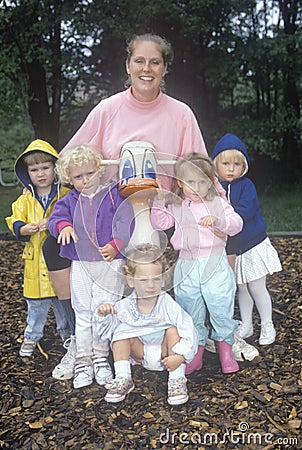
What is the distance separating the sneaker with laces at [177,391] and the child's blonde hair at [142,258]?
60 cm

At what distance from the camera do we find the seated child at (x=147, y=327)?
3.21 metres

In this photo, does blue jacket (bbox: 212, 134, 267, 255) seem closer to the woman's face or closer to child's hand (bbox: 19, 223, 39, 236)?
the woman's face

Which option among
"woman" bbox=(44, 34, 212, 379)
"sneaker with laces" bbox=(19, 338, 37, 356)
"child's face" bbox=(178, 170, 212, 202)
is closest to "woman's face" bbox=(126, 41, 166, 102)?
"woman" bbox=(44, 34, 212, 379)

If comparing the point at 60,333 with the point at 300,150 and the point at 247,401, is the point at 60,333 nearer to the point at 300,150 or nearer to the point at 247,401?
the point at 247,401

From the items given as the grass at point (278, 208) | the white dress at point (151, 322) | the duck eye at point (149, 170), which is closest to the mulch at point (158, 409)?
the white dress at point (151, 322)

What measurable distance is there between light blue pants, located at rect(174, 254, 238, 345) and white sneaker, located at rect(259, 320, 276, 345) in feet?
1.81

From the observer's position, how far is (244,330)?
396 cm

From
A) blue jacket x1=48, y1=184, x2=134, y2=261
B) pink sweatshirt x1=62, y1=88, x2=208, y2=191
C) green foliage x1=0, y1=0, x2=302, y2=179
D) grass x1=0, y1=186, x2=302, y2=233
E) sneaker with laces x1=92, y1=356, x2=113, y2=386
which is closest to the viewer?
blue jacket x1=48, y1=184, x2=134, y2=261

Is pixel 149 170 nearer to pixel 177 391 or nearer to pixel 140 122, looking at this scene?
pixel 140 122

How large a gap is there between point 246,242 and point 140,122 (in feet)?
3.32

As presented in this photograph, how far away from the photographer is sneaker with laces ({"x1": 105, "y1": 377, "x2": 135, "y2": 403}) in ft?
10.3

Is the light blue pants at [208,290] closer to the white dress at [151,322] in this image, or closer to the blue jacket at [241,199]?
the white dress at [151,322]

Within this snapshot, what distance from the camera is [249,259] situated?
148 inches

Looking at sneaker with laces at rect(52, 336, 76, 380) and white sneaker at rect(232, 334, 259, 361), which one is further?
white sneaker at rect(232, 334, 259, 361)
